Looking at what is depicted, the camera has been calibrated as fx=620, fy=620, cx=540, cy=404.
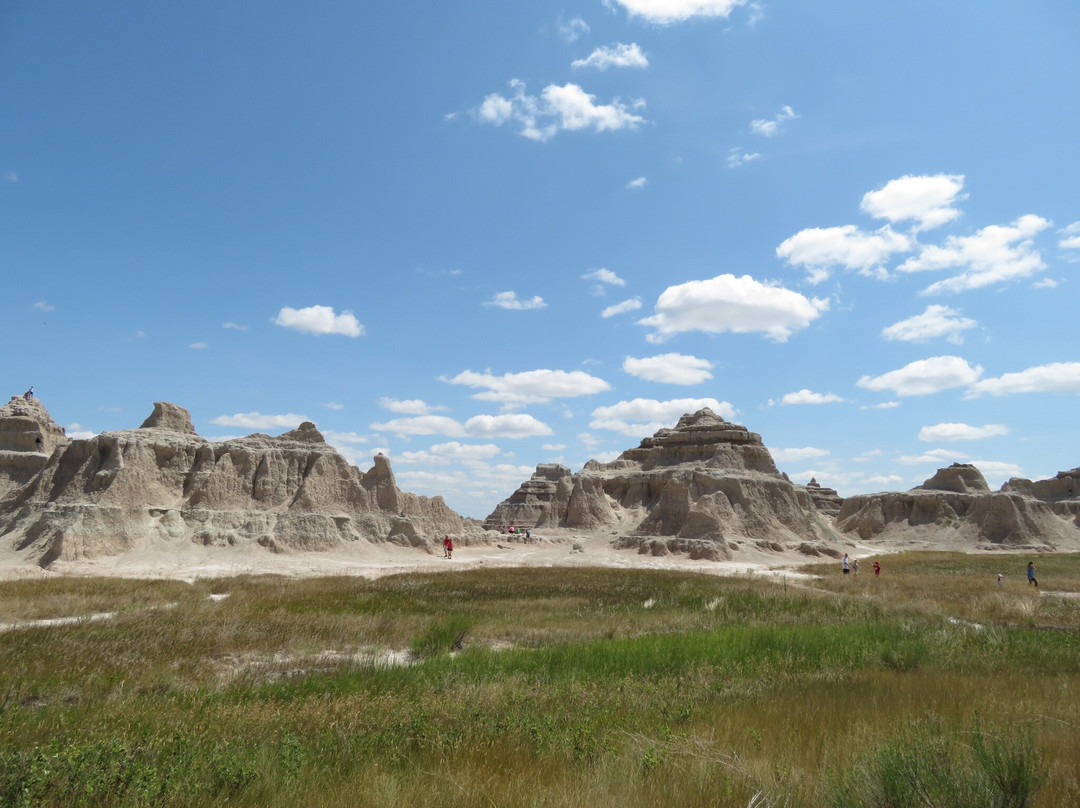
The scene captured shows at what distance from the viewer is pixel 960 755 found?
5.24 metres

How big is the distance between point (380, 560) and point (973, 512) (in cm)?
7065

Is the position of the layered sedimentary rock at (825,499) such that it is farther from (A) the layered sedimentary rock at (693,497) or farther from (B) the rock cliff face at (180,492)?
(B) the rock cliff face at (180,492)

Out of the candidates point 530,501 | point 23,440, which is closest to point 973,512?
point 530,501

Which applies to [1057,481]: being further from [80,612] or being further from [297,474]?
[80,612]

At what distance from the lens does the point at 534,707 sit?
786 centimetres

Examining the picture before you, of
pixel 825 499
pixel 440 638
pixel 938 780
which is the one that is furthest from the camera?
pixel 825 499

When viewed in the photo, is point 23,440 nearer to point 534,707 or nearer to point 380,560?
point 380,560

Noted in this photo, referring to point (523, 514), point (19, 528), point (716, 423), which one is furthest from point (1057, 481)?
point (19, 528)

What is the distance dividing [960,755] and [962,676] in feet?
17.4

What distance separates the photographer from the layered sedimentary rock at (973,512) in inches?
2699

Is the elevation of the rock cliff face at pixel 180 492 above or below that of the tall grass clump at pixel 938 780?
above

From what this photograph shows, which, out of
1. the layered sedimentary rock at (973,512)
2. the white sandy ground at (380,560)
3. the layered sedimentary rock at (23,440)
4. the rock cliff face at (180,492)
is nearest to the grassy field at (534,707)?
the white sandy ground at (380,560)

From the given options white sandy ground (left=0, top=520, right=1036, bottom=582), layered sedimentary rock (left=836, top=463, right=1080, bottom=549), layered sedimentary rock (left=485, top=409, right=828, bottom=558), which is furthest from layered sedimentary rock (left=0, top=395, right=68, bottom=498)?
layered sedimentary rock (left=836, top=463, right=1080, bottom=549)

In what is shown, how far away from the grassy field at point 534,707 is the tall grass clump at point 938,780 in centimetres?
2
